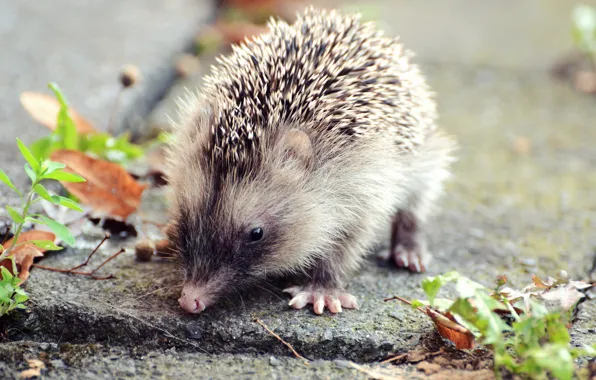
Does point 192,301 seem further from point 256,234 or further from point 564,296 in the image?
point 564,296

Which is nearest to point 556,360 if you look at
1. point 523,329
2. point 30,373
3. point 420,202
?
point 523,329

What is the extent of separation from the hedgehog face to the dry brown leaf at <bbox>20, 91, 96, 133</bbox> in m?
1.03

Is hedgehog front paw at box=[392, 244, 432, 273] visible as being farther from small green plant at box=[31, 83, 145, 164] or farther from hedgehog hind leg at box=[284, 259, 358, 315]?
small green plant at box=[31, 83, 145, 164]

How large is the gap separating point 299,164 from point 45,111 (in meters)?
1.47

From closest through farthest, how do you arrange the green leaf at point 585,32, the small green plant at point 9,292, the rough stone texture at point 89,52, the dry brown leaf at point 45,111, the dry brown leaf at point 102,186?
the small green plant at point 9,292, the dry brown leaf at point 102,186, the dry brown leaf at point 45,111, the rough stone texture at point 89,52, the green leaf at point 585,32

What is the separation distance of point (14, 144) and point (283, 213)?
161cm

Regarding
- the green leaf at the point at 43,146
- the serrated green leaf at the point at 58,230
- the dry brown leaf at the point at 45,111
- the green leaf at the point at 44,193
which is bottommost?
the serrated green leaf at the point at 58,230

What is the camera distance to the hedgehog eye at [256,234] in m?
2.73

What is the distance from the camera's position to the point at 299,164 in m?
2.85

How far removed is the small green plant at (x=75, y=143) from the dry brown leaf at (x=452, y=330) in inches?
69.9

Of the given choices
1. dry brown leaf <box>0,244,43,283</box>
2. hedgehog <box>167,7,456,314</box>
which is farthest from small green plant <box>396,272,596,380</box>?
dry brown leaf <box>0,244,43,283</box>

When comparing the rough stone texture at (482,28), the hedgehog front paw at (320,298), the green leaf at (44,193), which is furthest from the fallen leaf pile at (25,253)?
the rough stone texture at (482,28)

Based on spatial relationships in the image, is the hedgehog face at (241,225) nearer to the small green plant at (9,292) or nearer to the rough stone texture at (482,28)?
the small green plant at (9,292)

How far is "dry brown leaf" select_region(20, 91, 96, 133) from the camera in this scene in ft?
11.2
